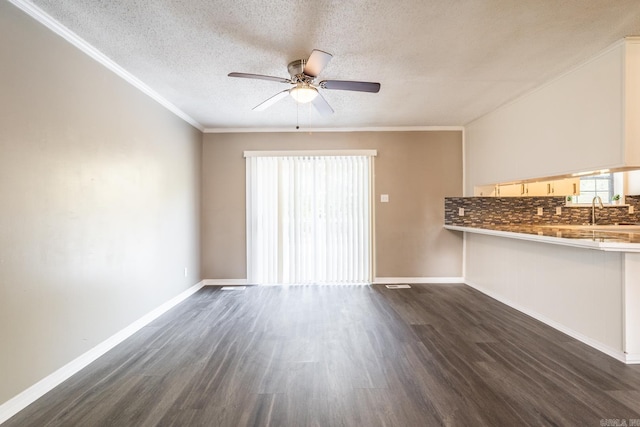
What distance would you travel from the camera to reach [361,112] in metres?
3.77

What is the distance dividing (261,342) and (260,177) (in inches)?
106

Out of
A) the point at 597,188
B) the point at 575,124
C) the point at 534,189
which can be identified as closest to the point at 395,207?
the point at 534,189

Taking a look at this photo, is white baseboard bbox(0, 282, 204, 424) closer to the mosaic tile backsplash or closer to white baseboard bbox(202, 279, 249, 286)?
white baseboard bbox(202, 279, 249, 286)

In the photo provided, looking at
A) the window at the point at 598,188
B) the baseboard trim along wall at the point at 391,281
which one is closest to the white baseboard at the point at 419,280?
the baseboard trim along wall at the point at 391,281

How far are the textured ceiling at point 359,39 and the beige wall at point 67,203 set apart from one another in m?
0.36

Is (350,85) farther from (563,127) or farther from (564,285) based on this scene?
(564,285)

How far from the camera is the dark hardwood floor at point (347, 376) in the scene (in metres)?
1.63

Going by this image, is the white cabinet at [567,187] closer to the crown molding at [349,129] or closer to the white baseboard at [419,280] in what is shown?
the crown molding at [349,129]

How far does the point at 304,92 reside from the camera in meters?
2.33

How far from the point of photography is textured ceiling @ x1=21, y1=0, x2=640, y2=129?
5.95 feet

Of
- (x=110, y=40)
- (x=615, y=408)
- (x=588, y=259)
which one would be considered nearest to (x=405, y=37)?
(x=110, y=40)

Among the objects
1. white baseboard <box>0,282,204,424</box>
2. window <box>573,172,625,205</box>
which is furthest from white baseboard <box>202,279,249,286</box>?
window <box>573,172,625,205</box>

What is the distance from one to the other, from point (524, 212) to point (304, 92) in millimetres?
3875

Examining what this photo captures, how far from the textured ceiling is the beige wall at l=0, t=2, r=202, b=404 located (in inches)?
14.1
